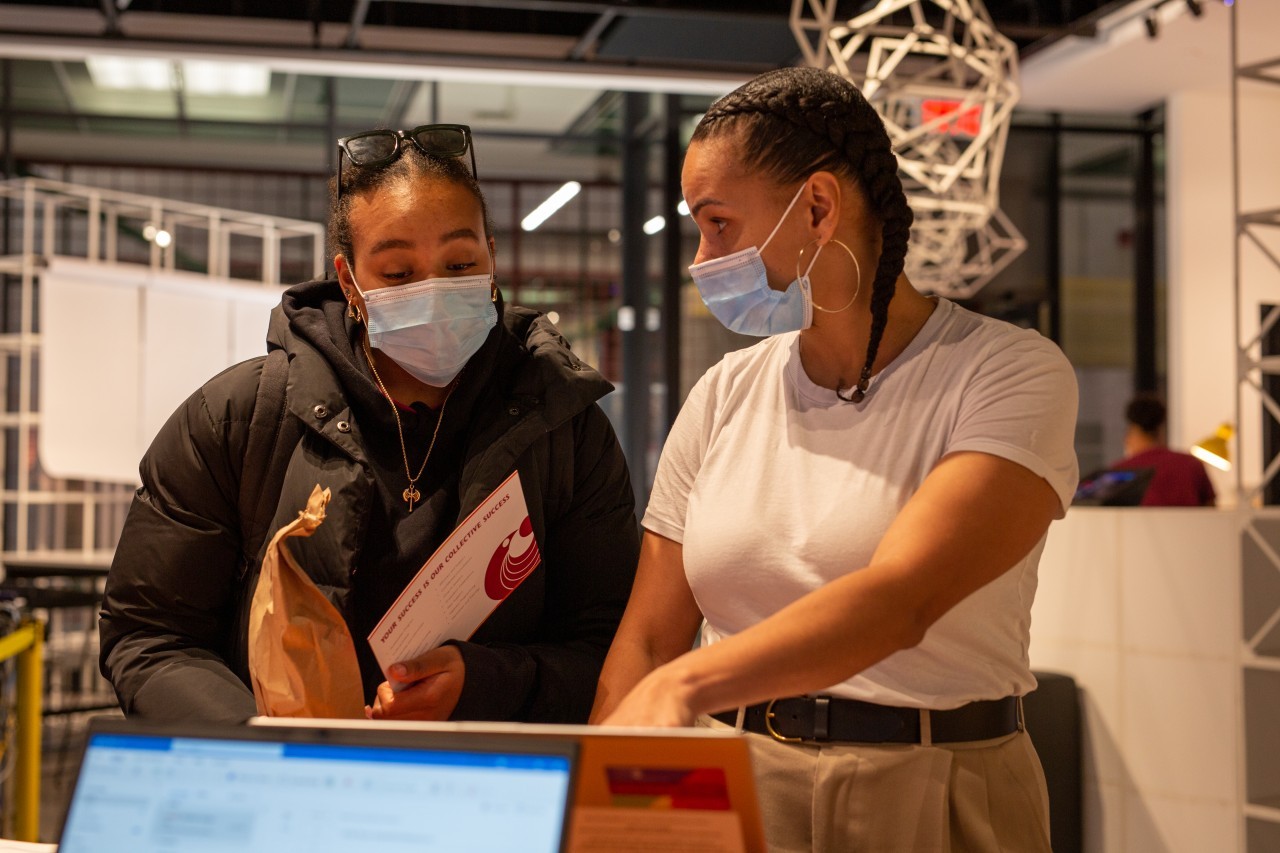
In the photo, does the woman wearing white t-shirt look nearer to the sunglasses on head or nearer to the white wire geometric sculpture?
the sunglasses on head

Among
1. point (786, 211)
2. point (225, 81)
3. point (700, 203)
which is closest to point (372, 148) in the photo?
point (700, 203)

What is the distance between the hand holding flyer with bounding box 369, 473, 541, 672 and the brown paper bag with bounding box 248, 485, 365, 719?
59 millimetres

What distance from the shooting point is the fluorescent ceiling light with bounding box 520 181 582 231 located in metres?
9.98

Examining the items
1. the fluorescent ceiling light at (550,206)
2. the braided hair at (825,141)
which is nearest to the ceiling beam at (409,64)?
the fluorescent ceiling light at (550,206)

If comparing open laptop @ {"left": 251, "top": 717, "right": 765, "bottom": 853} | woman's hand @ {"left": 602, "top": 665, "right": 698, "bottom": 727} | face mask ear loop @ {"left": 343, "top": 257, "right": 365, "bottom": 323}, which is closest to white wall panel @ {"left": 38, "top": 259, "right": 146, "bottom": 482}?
face mask ear loop @ {"left": 343, "top": 257, "right": 365, "bottom": 323}

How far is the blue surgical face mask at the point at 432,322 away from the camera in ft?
5.48

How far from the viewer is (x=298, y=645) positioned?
4.71 ft

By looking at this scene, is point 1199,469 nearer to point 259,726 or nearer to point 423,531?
point 423,531

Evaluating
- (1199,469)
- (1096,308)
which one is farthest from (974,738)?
(1096,308)

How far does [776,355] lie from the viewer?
158cm

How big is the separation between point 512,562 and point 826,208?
58 centimetres

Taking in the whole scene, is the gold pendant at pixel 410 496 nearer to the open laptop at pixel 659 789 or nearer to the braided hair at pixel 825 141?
the braided hair at pixel 825 141

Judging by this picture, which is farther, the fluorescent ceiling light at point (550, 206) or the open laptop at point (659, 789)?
the fluorescent ceiling light at point (550, 206)

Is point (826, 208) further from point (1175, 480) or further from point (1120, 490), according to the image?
point (1175, 480)
